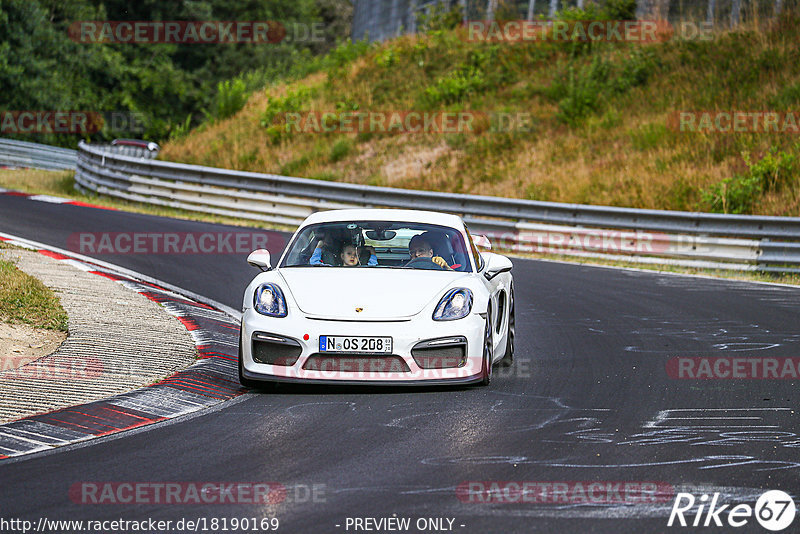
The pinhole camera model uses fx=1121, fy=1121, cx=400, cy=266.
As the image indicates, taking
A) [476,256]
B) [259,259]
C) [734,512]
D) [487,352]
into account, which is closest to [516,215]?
[476,256]

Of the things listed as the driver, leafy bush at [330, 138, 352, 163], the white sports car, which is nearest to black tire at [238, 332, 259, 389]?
the white sports car

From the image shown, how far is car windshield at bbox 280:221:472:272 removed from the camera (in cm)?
892

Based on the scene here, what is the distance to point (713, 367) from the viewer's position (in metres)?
9.52

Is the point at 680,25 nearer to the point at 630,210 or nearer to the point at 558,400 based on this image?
the point at 630,210

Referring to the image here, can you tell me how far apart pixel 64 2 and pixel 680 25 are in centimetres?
3118

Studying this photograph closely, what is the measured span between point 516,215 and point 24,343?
12838 millimetres

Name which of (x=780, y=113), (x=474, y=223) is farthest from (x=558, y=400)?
(x=780, y=113)
